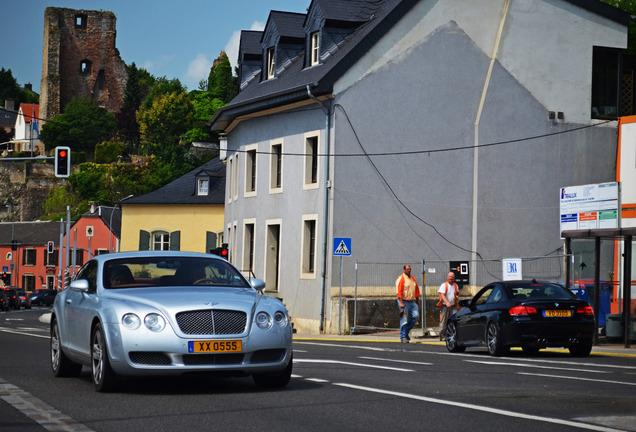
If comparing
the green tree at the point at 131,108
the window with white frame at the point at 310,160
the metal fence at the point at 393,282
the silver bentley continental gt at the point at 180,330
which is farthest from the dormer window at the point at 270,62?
the green tree at the point at 131,108

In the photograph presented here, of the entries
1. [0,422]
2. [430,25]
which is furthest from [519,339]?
[430,25]

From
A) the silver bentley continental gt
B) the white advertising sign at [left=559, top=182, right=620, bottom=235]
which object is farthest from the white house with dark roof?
the silver bentley continental gt

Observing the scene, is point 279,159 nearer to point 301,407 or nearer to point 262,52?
point 262,52

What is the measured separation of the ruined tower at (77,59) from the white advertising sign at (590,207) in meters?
125

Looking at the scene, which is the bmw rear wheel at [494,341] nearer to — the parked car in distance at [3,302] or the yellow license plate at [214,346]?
the yellow license plate at [214,346]

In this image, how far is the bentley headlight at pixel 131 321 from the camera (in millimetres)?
10625

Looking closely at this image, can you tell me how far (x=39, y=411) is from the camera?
31.1 feet

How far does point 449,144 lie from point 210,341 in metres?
26.8

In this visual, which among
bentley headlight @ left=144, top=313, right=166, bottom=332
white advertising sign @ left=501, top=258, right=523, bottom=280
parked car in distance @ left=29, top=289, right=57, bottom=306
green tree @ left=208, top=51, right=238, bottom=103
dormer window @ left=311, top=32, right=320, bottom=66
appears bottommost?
parked car in distance @ left=29, top=289, right=57, bottom=306

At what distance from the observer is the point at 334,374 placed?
13.7 metres

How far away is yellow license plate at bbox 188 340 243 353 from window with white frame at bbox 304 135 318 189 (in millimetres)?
26387

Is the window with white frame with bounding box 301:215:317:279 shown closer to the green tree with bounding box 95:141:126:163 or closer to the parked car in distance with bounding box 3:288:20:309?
the parked car in distance with bounding box 3:288:20:309

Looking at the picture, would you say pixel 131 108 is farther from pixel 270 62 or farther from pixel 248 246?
pixel 248 246

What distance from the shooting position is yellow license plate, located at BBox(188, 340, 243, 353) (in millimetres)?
10547
